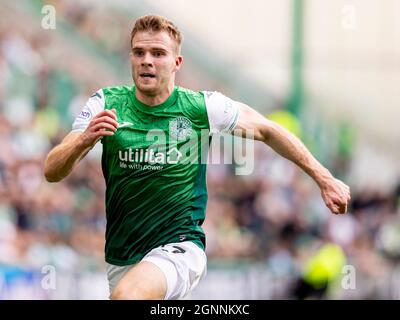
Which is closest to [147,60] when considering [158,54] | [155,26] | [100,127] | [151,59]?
[151,59]

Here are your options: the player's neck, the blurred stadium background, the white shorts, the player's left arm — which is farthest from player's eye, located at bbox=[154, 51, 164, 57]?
the blurred stadium background

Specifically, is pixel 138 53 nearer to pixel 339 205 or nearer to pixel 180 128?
pixel 180 128

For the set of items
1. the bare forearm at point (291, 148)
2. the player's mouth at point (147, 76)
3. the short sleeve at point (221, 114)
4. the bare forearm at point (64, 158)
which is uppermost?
the player's mouth at point (147, 76)

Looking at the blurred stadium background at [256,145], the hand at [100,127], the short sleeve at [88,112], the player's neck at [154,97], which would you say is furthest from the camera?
the blurred stadium background at [256,145]

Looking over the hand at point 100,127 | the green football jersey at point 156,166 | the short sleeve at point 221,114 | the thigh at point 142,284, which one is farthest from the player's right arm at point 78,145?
the short sleeve at point 221,114

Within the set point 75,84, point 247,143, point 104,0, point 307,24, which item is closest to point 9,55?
point 75,84

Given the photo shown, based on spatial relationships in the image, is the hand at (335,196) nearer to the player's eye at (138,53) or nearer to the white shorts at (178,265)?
the white shorts at (178,265)

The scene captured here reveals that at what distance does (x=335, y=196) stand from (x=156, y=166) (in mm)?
1303

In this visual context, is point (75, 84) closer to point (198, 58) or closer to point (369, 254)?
point (198, 58)

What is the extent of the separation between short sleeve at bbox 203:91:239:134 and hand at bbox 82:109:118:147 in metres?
1.10

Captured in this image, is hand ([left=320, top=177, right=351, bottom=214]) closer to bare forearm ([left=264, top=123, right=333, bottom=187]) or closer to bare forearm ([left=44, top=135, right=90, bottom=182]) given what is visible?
bare forearm ([left=264, top=123, right=333, bottom=187])

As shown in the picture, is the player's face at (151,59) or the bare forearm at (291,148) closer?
the player's face at (151,59)

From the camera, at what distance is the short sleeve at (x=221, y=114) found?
8.80 m

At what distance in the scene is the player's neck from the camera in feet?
28.7
